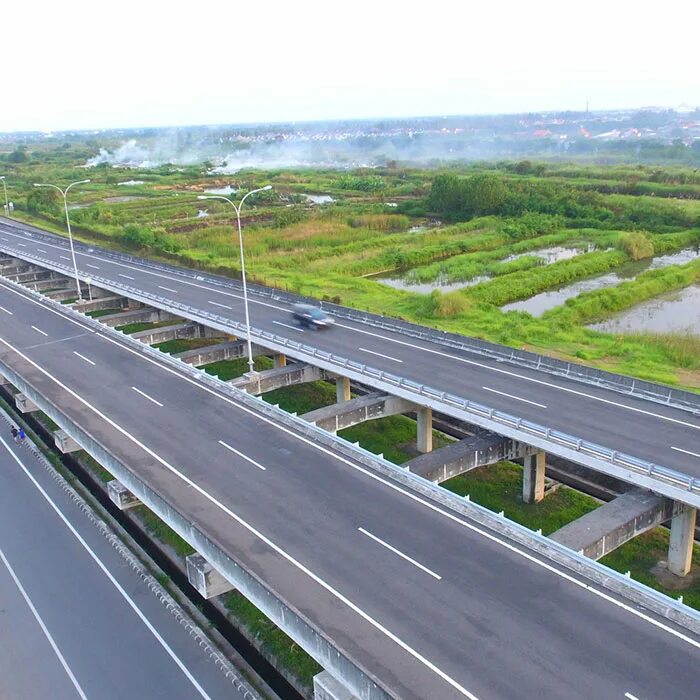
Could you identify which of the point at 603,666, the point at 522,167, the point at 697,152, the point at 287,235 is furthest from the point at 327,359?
the point at 697,152

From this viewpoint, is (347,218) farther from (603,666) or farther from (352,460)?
(603,666)

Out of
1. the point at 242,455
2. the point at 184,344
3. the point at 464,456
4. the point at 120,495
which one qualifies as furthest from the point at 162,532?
the point at 184,344

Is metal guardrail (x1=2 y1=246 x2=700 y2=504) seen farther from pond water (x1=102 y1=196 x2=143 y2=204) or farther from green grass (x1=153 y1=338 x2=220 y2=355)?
pond water (x1=102 y1=196 x2=143 y2=204)

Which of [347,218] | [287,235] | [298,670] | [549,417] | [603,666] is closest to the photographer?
[603,666]

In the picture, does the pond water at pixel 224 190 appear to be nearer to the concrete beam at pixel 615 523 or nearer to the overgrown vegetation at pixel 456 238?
the overgrown vegetation at pixel 456 238

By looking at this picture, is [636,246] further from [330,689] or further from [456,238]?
[330,689]

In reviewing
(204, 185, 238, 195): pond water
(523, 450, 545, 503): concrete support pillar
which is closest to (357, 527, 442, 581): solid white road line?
(523, 450, 545, 503): concrete support pillar

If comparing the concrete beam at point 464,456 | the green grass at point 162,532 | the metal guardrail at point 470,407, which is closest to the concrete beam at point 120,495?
the green grass at point 162,532

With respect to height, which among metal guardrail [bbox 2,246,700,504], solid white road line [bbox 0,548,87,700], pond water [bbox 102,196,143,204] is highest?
metal guardrail [bbox 2,246,700,504]
